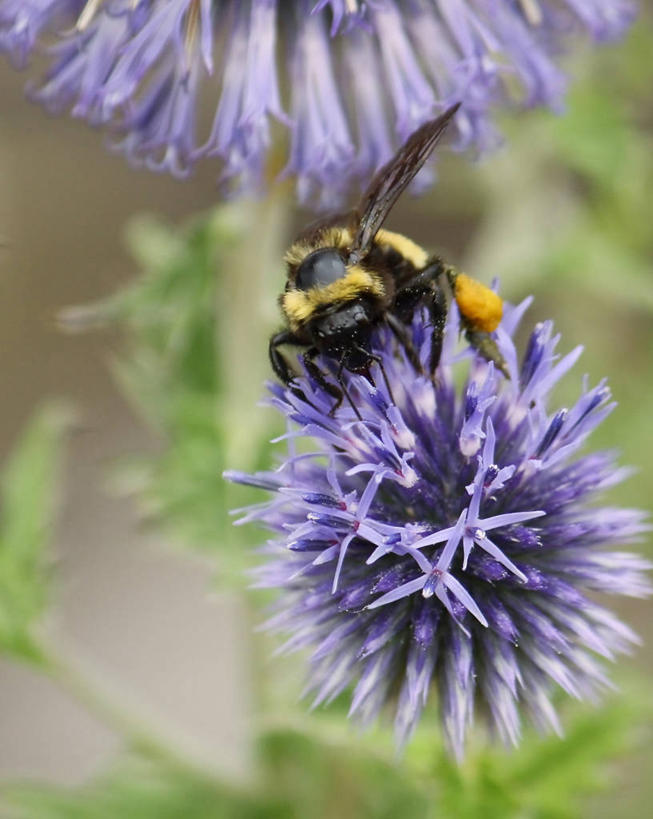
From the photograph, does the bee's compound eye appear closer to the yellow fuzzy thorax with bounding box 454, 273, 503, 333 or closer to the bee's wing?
the bee's wing

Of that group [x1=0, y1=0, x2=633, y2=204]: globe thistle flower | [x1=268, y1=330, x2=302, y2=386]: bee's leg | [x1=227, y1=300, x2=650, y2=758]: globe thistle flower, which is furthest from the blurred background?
[x1=227, y1=300, x2=650, y2=758]: globe thistle flower

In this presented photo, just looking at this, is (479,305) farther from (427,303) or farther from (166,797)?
(166,797)

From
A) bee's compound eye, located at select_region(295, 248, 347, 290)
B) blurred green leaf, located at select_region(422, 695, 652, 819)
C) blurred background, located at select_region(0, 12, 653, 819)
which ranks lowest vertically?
blurred green leaf, located at select_region(422, 695, 652, 819)

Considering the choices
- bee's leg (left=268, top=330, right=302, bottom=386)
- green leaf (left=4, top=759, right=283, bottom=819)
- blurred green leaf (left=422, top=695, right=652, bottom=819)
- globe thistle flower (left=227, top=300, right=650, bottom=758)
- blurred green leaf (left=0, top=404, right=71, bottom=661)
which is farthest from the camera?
green leaf (left=4, top=759, right=283, bottom=819)

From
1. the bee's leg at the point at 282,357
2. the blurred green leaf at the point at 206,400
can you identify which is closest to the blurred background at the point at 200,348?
the blurred green leaf at the point at 206,400

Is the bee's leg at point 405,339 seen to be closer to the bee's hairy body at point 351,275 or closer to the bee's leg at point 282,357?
the bee's hairy body at point 351,275

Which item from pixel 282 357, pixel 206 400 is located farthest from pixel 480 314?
pixel 206 400

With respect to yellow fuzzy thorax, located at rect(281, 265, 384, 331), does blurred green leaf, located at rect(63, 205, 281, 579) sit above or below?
above
